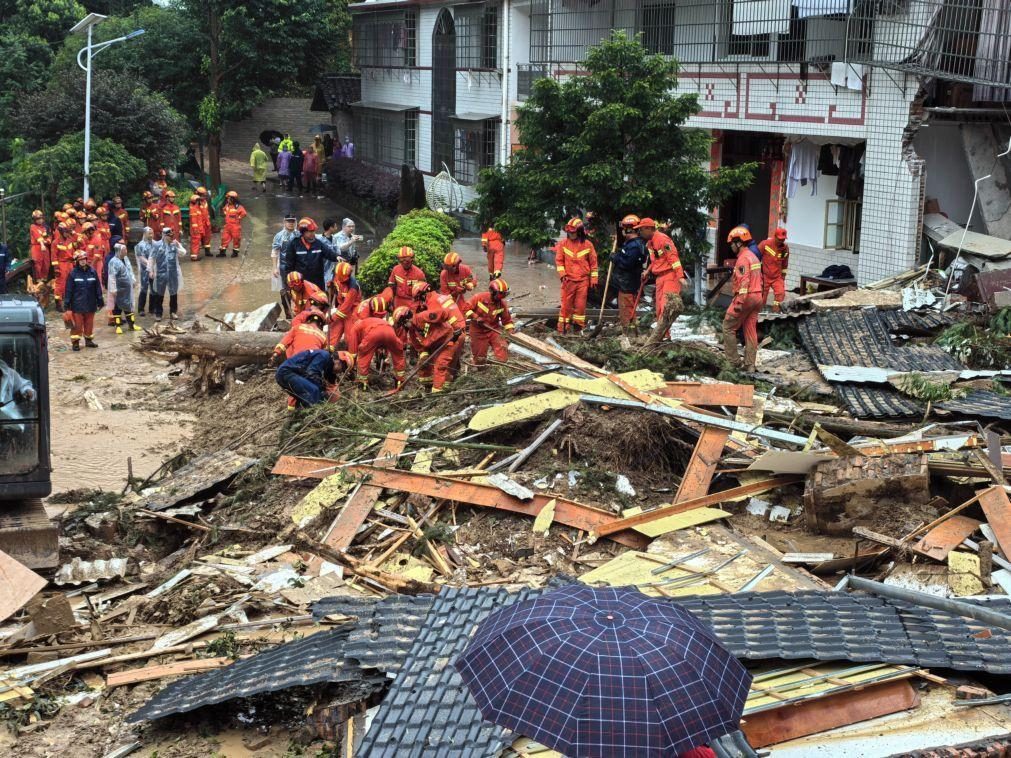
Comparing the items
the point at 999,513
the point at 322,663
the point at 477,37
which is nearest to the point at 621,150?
the point at 999,513

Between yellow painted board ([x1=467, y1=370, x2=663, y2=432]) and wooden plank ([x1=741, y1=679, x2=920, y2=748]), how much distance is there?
501cm

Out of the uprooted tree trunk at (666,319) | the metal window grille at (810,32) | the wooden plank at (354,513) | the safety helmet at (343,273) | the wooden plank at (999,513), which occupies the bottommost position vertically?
the wooden plank at (354,513)

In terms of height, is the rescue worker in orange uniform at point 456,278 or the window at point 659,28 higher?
the window at point 659,28

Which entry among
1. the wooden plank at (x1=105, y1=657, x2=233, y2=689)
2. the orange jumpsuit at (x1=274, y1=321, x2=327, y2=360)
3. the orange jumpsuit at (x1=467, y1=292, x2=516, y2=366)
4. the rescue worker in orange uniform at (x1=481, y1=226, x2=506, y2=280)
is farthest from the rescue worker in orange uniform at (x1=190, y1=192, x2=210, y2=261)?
the wooden plank at (x1=105, y1=657, x2=233, y2=689)

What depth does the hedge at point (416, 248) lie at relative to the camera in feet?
62.9

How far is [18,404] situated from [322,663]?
13.3 feet

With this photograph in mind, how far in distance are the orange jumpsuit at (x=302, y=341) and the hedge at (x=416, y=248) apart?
6.01 metres

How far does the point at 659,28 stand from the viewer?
77.5ft

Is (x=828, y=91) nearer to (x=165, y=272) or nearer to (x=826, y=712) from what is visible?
(x=165, y=272)

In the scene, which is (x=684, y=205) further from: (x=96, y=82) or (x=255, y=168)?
(x=255, y=168)

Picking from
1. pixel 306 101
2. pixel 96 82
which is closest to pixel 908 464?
pixel 96 82

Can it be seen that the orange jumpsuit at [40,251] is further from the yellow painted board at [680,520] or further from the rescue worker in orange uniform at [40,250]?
the yellow painted board at [680,520]

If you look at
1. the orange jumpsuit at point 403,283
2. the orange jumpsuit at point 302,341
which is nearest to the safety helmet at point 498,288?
the orange jumpsuit at point 403,283

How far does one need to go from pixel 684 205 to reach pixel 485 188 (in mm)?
3004
